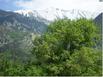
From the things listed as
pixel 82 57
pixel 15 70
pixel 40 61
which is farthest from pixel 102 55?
pixel 15 70

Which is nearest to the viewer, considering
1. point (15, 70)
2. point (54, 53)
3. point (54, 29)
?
point (15, 70)

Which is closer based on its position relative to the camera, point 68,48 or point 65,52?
point 65,52

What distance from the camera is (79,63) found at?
116 feet

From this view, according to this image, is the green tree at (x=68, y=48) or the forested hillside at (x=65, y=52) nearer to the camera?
the forested hillside at (x=65, y=52)

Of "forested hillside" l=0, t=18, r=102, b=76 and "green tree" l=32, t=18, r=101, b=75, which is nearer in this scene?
"forested hillside" l=0, t=18, r=102, b=76

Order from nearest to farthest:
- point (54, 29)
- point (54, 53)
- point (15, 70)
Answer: point (15, 70)
point (54, 53)
point (54, 29)

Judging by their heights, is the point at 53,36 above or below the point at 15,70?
above

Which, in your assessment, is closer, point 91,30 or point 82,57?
point 82,57

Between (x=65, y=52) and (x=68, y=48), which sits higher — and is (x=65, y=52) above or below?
below

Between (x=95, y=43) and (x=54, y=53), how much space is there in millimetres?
6499

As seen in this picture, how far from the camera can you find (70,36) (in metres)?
38.7

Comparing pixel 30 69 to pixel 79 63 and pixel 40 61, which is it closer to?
pixel 40 61

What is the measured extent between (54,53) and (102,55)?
6036 millimetres

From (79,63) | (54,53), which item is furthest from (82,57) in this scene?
(54,53)
